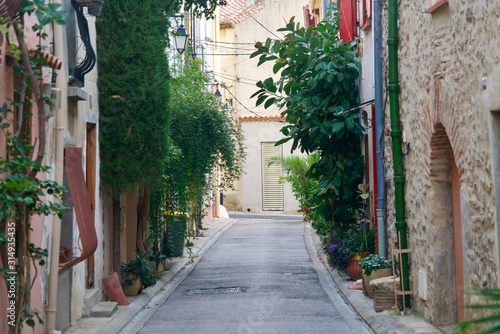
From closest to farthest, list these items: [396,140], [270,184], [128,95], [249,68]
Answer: [396,140]
[128,95]
[270,184]
[249,68]

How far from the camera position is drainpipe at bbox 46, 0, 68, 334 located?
7.04m

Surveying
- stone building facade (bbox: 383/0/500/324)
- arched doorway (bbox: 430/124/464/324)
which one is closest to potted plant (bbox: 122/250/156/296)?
stone building facade (bbox: 383/0/500/324)

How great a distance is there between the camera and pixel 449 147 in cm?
752

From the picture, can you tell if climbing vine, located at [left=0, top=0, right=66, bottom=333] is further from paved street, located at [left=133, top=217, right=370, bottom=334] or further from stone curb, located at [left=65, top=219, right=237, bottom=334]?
paved street, located at [left=133, top=217, right=370, bottom=334]

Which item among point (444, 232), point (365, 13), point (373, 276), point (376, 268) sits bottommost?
point (373, 276)

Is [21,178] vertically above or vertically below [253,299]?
above

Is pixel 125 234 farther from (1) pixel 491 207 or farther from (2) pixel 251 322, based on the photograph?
(1) pixel 491 207

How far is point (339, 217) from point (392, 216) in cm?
332

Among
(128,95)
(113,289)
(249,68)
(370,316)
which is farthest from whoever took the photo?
(249,68)

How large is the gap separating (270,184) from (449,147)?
27.2 m

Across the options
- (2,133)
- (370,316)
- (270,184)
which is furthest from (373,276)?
(270,184)

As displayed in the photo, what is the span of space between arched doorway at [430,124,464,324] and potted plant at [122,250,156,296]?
16.6ft

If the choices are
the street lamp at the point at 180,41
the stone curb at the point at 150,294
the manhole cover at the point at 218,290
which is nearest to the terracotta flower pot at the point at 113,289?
the stone curb at the point at 150,294

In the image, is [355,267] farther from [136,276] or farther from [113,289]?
[113,289]
